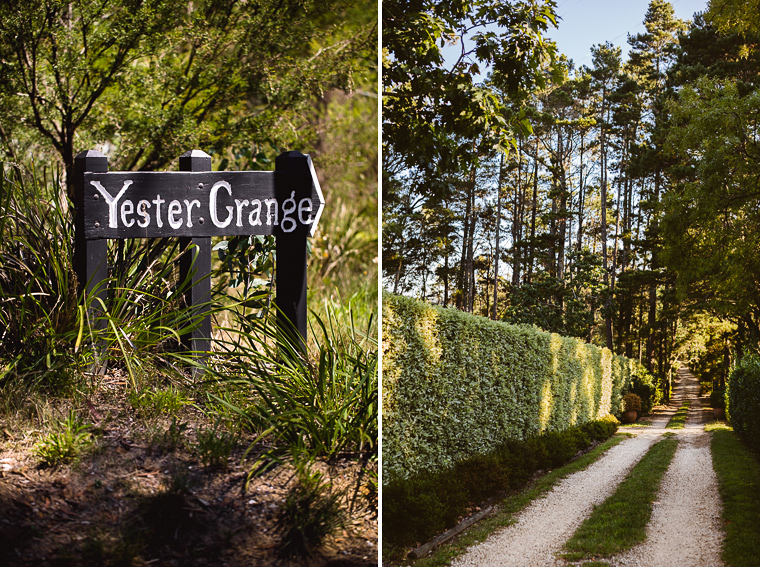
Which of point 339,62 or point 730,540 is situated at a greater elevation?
point 339,62

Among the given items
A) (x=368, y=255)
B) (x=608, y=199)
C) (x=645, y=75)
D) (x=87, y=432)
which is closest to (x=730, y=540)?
(x=608, y=199)

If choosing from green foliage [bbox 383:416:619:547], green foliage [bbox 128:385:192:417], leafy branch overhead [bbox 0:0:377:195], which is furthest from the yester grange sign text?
leafy branch overhead [bbox 0:0:377:195]

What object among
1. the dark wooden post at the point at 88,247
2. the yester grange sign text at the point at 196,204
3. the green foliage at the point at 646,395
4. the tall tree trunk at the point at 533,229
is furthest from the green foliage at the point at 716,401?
the dark wooden post at the point at 88,247

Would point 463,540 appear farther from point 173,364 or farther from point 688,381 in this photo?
point 688,381

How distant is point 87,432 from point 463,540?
216 centimetres

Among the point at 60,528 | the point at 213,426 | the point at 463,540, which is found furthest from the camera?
the point at 463,540

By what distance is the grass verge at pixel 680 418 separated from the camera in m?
3.66

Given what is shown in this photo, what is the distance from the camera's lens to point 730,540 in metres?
2.37

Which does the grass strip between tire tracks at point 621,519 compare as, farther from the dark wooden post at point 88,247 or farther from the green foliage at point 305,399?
the dark wooden post at point 88,247

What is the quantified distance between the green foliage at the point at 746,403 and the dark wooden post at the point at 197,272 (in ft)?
8.03

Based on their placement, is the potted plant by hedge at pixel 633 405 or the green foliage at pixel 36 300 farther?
the potted plant by hedge at pixel 633 405

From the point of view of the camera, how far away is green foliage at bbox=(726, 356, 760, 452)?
313cm

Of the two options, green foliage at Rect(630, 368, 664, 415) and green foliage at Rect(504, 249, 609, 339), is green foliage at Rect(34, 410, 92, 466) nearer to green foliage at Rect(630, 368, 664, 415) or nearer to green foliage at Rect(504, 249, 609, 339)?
green foliage at Rect(504, 249, 609, 339)

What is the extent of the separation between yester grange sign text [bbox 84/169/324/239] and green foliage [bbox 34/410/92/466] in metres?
0.69
